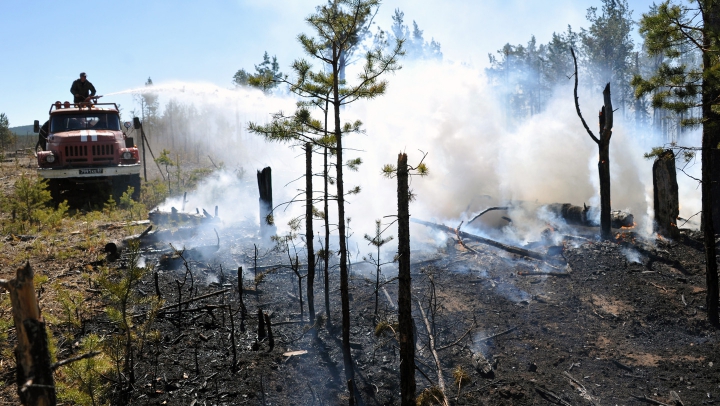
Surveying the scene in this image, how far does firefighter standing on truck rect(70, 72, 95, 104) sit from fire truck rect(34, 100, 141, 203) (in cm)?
48

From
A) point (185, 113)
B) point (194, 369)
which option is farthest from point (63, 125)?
point (185, 113)

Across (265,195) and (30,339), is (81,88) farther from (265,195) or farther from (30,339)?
(30,339)

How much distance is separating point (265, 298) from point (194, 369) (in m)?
3.70

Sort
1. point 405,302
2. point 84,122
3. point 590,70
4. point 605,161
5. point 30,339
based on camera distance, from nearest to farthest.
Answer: point 30,339, point 405,302, point 605,161, point 84,122, point 590,70

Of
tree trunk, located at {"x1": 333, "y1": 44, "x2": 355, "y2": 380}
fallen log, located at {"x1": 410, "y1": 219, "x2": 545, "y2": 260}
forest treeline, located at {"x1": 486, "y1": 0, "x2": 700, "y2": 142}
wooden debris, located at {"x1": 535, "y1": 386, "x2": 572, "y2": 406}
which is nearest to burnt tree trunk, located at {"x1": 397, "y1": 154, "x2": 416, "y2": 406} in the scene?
tree trunk, located at {"x1": 333, "y1": 44, "x2": 355, "y2": 380}

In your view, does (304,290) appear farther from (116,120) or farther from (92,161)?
(116,120)

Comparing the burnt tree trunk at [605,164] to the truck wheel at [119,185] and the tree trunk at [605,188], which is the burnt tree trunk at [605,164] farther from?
the truck wheel at [119,185]

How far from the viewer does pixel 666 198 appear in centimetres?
1327

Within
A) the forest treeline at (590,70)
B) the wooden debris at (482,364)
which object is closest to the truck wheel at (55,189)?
the wooden debris at (482,364)

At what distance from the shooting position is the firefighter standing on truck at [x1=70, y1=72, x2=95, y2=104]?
62.8 ft

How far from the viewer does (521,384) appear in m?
7.58

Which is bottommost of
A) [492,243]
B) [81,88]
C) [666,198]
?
[492,243]

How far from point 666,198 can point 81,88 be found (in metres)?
20.8

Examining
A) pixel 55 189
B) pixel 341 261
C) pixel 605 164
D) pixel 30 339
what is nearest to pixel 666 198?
pixel 605 164
